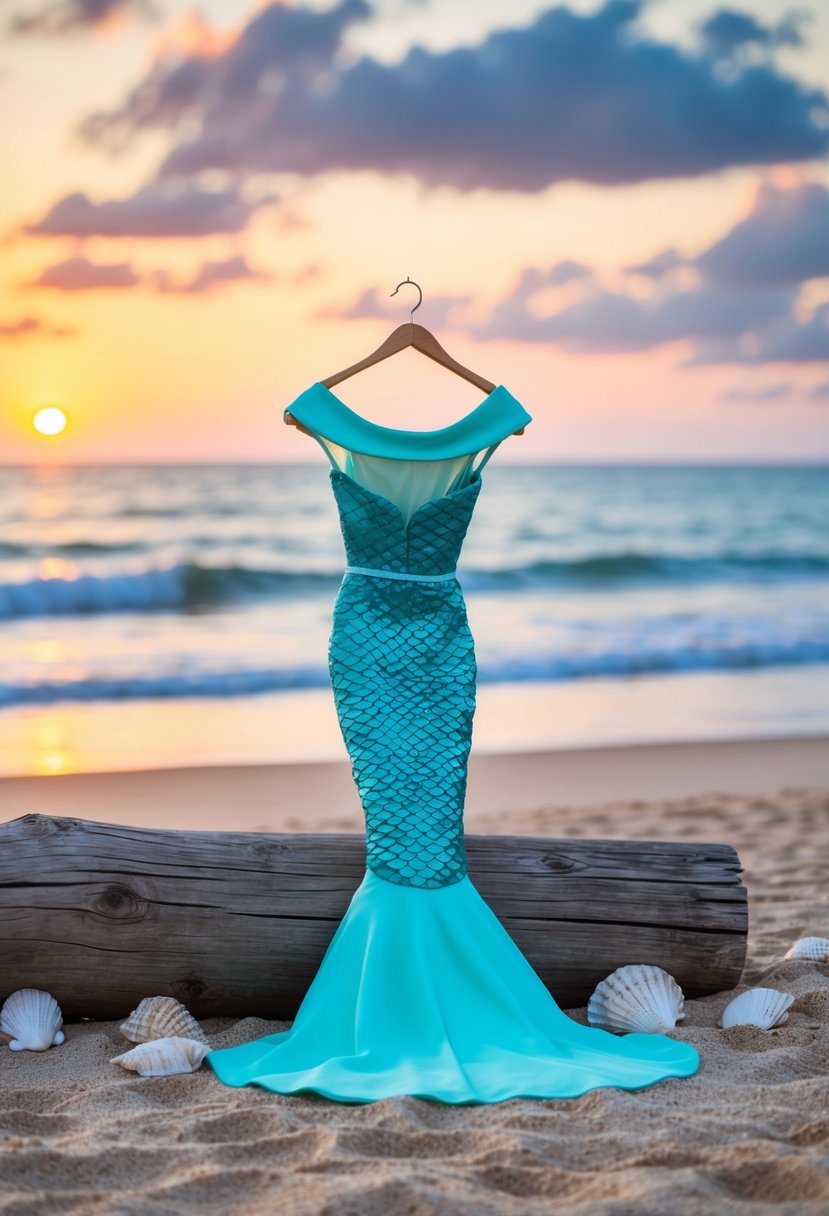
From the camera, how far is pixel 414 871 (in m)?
3.54

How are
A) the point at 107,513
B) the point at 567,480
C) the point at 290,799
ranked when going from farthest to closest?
1. the point at 567,480
2. the point at 107,513
3. the point at 290,799

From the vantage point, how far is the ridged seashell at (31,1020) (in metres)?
3.57

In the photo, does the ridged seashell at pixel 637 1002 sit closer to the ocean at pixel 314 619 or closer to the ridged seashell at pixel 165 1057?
the ridged seashell at pixel 165 1057

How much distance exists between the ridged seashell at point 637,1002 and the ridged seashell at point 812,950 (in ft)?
2.61

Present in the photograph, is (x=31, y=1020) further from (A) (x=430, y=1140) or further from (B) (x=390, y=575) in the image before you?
(B) (x=390, y=575)

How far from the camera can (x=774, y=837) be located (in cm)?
677

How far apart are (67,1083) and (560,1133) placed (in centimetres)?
130

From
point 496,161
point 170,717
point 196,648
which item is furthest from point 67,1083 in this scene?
point 496,161

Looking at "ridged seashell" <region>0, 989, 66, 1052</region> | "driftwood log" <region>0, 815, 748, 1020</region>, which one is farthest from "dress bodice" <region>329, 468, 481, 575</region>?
"ridged seashell" <region>0, 989, 66, 1052</region>

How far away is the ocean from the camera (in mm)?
9547

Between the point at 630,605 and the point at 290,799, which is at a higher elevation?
the point at 630,605

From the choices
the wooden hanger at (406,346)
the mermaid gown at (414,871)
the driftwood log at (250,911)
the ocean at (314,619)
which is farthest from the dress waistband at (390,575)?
the ocean at (314,619)

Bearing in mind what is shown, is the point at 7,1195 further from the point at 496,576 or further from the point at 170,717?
the point at 496,576

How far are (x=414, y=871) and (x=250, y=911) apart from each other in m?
0.53
